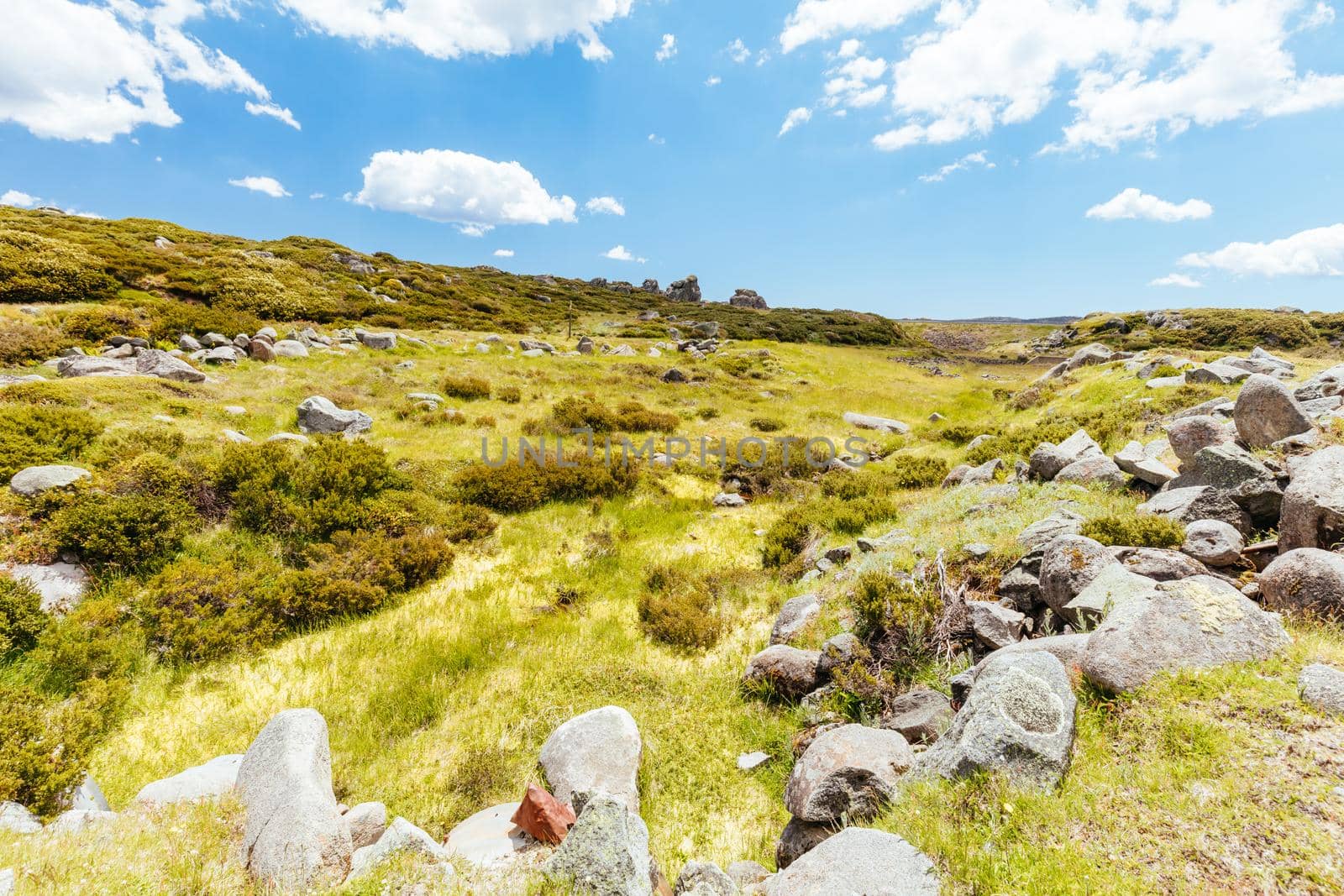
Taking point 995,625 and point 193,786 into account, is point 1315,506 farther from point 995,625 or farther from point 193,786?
point 193,786

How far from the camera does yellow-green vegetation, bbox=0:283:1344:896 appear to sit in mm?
3479

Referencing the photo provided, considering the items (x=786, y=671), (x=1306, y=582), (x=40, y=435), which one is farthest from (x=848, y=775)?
(x=40, y=435)

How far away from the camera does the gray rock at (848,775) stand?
14.8 ft

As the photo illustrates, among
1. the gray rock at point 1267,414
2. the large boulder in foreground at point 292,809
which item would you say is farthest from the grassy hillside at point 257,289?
the gray rock at point 1267,414

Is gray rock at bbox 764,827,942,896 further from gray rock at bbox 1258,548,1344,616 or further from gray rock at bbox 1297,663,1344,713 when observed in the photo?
gray rock at bbox 1258,548,1344,616

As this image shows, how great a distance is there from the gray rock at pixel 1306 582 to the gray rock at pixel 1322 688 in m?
1.13

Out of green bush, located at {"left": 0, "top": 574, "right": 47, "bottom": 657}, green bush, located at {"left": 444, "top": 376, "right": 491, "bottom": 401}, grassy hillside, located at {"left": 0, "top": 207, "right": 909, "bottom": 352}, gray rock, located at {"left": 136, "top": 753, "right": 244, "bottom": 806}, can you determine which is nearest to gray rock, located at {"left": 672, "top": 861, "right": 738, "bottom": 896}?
gray rock, located at {"left": 136, "top": 753, "right": 244, "bottom": 806}

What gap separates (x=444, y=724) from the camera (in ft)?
21.6

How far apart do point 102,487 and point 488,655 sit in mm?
7508

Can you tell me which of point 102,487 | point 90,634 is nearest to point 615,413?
point 102,487

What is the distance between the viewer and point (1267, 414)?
813 centimetres

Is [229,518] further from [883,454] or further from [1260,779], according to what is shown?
[883,454]

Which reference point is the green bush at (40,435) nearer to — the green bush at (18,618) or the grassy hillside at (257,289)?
the green bush at (18,618)

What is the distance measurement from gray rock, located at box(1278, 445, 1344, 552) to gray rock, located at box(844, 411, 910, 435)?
61.2 ft
